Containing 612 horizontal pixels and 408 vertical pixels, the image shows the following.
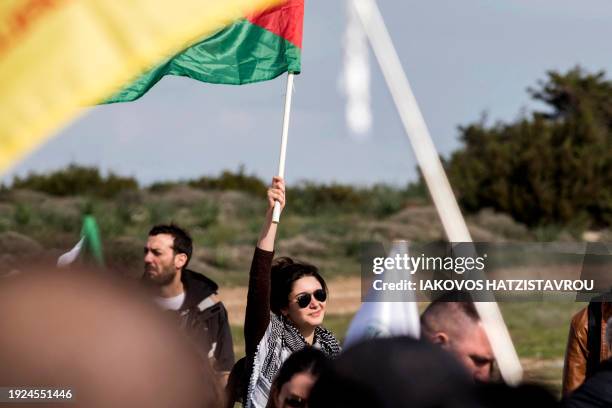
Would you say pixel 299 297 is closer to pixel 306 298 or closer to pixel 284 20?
pixel 306 298

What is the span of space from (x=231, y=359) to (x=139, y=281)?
3.33 metres

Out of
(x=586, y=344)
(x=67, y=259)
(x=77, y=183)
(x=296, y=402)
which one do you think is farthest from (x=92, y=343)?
(x=77, y=183)

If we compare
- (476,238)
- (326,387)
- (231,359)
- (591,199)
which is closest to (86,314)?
(326,387)

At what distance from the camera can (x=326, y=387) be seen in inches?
66.9

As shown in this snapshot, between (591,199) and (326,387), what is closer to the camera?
(326,387)

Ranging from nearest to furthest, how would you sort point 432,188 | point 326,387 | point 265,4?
point 326,387 < point 432,188 < point 265,4

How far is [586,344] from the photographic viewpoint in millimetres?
4984

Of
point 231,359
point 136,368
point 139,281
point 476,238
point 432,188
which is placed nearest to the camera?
point 136,368

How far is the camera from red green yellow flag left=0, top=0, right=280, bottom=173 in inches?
155

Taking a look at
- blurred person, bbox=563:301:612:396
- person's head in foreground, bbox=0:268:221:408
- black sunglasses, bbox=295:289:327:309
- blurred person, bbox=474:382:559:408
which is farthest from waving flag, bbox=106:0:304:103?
blurred person, bbox=474:382:559:408

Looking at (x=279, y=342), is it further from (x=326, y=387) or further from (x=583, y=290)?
(x=326, y=387)

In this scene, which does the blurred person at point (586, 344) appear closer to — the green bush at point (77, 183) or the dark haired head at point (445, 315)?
the dark haired head at point (445, 315)

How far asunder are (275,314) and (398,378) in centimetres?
263

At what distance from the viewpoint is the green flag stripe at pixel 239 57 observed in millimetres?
5168
